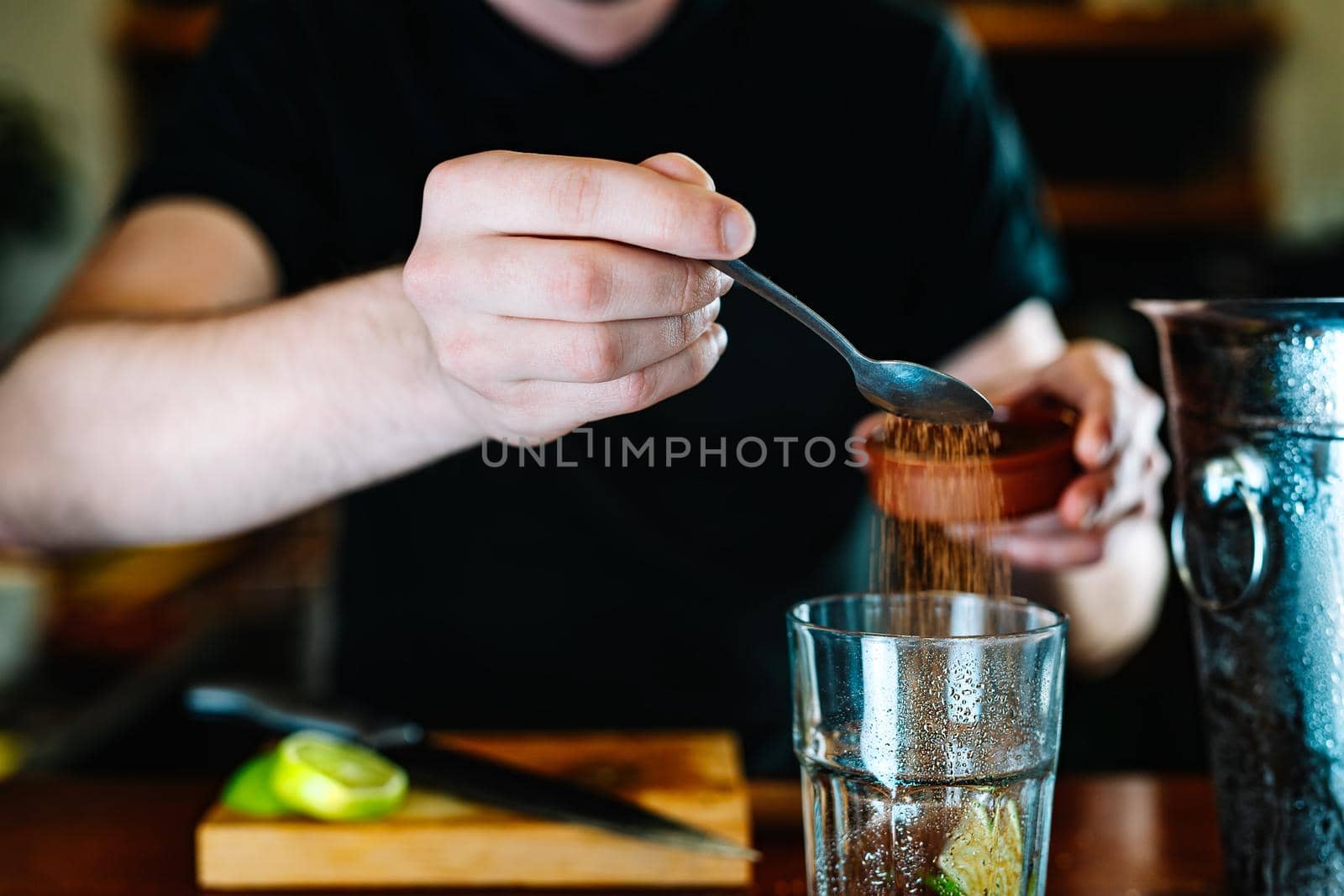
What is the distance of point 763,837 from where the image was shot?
88cm

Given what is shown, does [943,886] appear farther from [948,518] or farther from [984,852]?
[948,518]

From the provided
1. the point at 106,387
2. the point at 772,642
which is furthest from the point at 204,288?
the point at 772,642

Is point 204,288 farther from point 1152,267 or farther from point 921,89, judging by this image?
point 1152,267

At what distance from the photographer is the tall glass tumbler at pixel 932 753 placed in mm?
554

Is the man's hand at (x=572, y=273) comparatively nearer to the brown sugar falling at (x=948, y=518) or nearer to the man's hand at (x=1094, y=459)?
the brown sugar falling at (x=948, y=518)

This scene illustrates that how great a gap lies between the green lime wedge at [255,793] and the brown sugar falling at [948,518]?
17.9 inches

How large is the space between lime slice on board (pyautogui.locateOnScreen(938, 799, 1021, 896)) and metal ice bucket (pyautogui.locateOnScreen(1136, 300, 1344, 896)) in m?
0.18

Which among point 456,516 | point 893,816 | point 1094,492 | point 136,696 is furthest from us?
point 136,696

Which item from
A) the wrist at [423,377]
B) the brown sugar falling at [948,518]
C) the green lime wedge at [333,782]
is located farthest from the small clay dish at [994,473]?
the green lime wedge at [333,782]

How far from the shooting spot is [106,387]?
93cm

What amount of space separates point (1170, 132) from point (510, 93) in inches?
106

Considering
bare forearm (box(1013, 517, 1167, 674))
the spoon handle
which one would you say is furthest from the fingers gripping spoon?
bare forearm (box(1013, 517, 1167, 674))

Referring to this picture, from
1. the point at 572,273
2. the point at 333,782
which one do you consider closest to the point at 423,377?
the point at 572,273

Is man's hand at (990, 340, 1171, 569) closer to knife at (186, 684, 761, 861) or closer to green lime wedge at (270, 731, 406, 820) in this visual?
knife at (186, 684, 761, 861)
